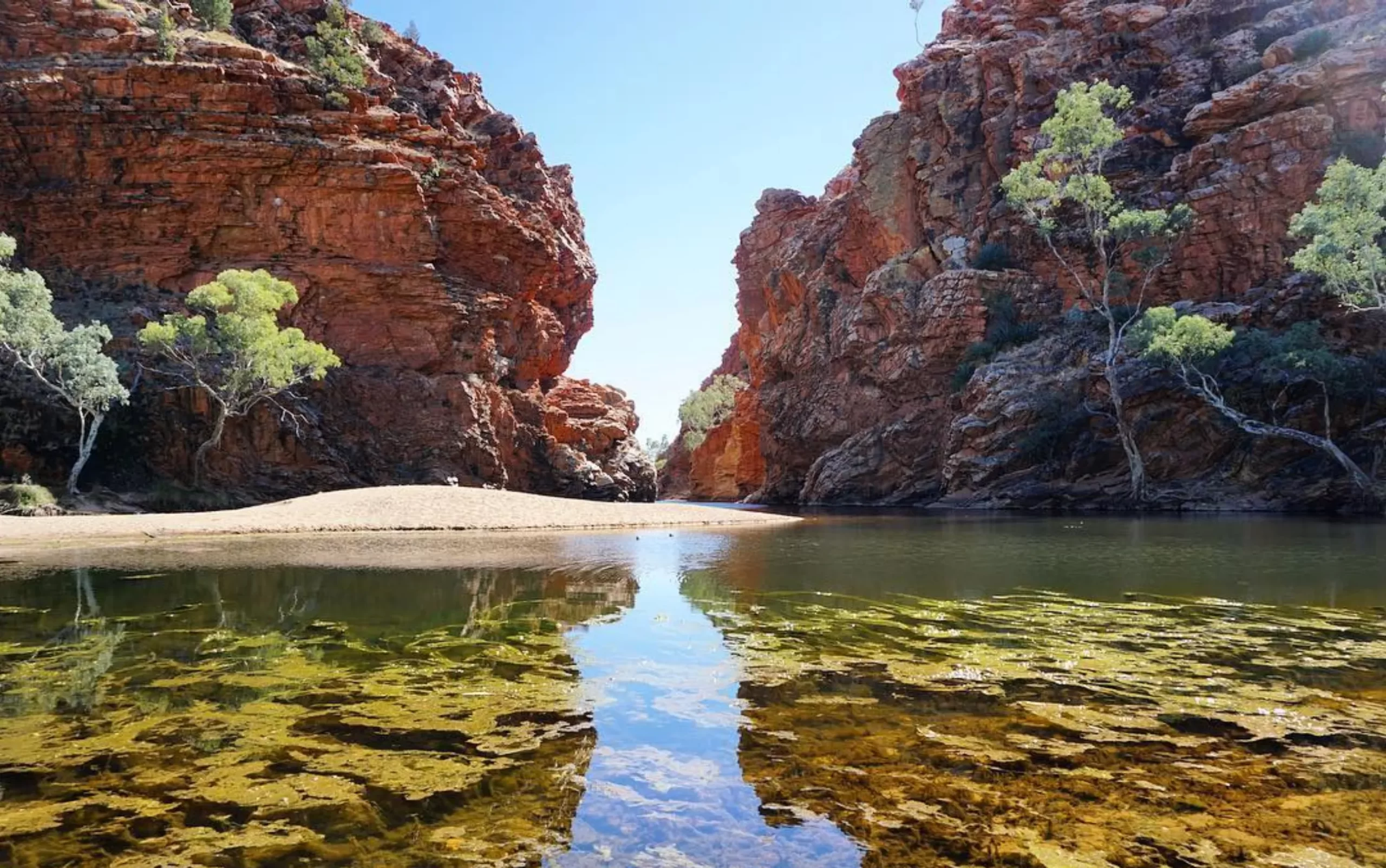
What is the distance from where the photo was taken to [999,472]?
51656mm

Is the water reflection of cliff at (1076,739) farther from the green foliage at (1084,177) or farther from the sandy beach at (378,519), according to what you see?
the green foliage at (1084,177)

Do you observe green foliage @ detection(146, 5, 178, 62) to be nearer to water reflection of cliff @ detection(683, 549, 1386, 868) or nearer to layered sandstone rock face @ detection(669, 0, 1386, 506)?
layered sandstone rock face @ detection(669, 0, 1386, 506)

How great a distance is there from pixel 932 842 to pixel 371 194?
187 feet

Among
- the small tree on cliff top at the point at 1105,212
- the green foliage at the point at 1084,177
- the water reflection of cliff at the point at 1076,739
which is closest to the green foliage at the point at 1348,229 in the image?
the small tree on cliff top at the point at 1105,212

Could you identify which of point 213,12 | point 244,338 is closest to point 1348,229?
point 244,338

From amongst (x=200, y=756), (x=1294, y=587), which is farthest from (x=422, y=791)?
(x=1294, y=587)

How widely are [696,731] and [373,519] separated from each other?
26522 mm

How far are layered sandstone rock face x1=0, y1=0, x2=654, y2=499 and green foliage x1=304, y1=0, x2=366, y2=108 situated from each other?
150 centimetres

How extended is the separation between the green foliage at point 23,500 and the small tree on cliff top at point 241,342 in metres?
8.57

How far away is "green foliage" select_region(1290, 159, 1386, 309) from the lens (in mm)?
33062

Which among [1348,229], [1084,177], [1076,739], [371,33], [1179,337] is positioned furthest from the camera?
[371,33]

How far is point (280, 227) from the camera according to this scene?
50.5 m

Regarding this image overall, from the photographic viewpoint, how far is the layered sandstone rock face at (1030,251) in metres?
47.9

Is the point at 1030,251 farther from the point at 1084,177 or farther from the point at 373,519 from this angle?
the point at 373,519
